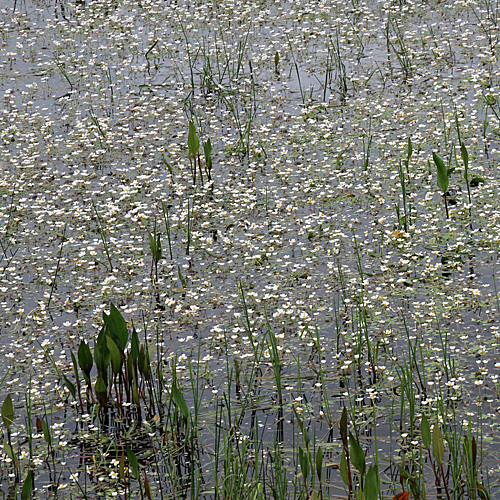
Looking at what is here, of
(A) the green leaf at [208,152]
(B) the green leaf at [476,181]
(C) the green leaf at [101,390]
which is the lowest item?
(C) the green leaf at [101,390]

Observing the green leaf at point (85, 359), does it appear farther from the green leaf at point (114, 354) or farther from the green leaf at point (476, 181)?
the green leaf at point (476, 181)

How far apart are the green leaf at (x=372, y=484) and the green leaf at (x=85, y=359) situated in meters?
2.29

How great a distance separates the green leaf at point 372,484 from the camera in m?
3.96

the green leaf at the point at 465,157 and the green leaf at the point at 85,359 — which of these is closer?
the green leaf at the point at 85,359

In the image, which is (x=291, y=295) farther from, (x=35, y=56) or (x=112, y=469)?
(x=35, y=56)

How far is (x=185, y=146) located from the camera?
9.19m

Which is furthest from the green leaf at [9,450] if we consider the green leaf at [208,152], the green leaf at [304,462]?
the green leaf at [208,152]

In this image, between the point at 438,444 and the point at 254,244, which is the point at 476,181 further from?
the point at 438,444

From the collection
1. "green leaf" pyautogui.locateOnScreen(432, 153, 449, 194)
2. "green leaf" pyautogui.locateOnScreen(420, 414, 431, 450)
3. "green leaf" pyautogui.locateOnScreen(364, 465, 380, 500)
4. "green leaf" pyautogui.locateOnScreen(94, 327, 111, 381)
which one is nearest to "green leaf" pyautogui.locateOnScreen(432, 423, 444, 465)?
"green leaf" pyautogui.locateOnScreen(420, 414, 431, 450)

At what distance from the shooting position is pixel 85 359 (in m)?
5.54

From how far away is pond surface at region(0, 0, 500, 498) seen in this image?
5.08 meters

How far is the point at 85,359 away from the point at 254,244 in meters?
2.32

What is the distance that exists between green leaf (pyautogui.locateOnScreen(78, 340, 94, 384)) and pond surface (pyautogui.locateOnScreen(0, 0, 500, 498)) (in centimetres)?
7

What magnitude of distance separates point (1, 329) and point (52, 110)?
177 inches
